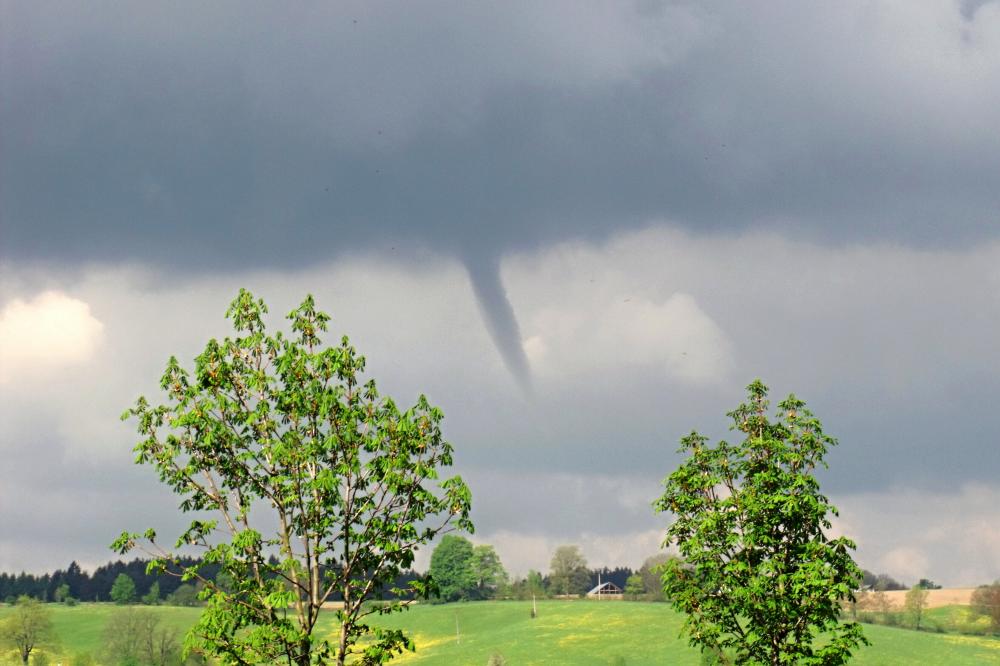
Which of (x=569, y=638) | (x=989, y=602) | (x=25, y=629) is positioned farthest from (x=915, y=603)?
(x=25, y=629)

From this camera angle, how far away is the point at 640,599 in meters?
191

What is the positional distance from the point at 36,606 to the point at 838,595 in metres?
119

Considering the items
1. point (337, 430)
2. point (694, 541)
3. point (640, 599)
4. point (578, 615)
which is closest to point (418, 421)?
point (337, 430)

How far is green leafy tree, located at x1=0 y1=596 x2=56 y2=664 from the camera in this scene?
116938 mm

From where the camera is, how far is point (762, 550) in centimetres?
2808

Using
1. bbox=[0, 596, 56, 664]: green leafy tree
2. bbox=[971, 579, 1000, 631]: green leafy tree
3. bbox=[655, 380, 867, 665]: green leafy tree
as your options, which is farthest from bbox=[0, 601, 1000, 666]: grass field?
bbox=[655, 380, 867, 665]: green leafy tree

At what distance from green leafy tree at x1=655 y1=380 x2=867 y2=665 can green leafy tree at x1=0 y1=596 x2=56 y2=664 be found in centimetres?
11342

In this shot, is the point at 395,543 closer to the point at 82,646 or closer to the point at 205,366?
the point at 205,366

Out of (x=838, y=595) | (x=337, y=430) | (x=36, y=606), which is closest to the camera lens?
(x=337, y=430)

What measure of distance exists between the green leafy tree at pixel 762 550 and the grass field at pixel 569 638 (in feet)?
210

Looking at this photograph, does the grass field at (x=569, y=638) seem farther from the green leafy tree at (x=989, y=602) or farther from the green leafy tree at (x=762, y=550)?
the green leafy tree at (x=762, y=550)

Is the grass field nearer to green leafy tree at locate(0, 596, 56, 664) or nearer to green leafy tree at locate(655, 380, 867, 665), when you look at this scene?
green leafy tree at locate(0, 596, 56, 664)

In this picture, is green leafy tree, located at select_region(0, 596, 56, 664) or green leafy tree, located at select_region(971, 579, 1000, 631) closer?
green leafy tree, located at select_region(0, 596, 56, 664)

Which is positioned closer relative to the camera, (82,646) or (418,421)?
(418,421)
